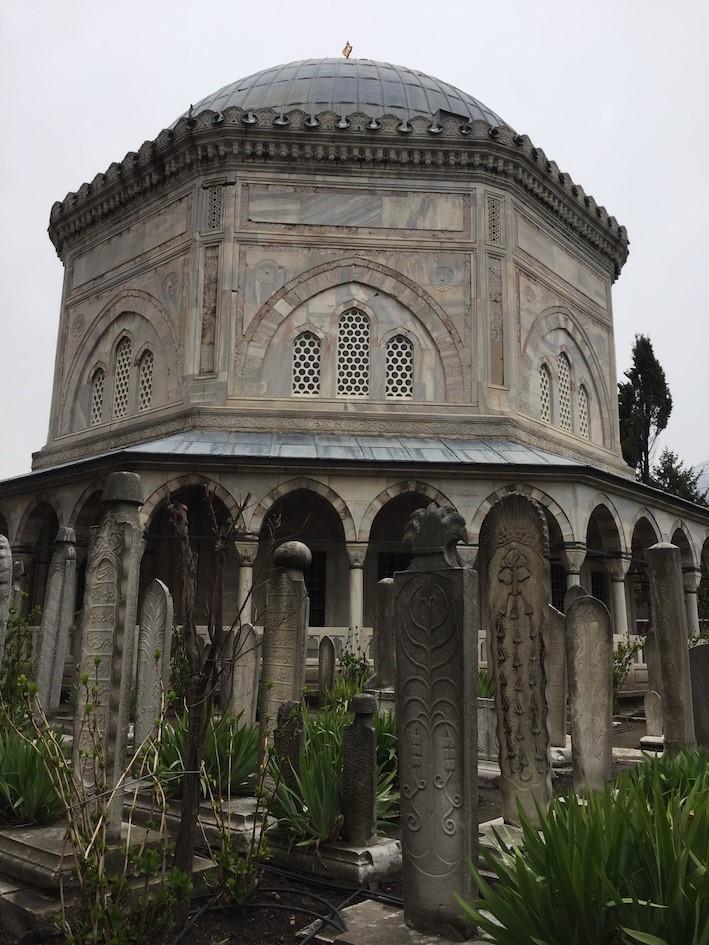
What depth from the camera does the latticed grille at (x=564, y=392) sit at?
2005cm

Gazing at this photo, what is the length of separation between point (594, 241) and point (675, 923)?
21595mm

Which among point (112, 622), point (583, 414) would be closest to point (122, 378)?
point (583, 414)

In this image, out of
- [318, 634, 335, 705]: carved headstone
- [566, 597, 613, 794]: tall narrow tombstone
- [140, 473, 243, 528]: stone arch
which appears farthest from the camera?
[140, 473, 243, 528]: stone arch

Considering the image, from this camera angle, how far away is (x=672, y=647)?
6.27 metres

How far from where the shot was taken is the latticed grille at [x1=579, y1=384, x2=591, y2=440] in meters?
20.9

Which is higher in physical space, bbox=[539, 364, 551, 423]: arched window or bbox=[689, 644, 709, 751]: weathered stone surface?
bbox=[539, 364, 551, 423]: arched window

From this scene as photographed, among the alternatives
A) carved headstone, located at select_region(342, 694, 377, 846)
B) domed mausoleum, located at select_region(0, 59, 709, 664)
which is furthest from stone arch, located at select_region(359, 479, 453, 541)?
carved headstone, located at select_region(342, 694, 377, 846)

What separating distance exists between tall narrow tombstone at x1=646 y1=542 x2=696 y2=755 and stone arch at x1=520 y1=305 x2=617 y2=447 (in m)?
12.5

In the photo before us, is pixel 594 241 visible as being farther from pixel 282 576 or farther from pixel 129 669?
pixel 129 669

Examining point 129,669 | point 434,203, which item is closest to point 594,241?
point 434,203

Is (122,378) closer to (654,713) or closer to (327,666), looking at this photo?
(327,666)

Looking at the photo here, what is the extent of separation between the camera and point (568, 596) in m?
9.83

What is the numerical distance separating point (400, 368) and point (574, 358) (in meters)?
5.40

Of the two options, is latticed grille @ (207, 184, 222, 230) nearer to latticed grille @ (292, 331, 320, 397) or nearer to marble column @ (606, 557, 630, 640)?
latticed grille @ (292, 331, 320, 397)
